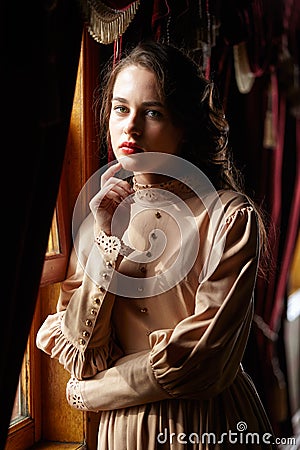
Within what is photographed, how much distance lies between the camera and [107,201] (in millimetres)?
1340

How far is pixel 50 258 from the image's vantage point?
1.46 m

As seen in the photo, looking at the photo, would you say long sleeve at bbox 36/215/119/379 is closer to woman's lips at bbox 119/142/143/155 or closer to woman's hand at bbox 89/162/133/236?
woman's hand at bbox 89/162/133/236

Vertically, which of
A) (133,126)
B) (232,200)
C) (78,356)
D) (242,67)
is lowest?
(78,356)

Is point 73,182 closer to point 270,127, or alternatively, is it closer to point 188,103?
point 188,103

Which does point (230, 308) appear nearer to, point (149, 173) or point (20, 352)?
point (149, 173)

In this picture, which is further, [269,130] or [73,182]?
[269,130]

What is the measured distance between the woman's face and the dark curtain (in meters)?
0.30

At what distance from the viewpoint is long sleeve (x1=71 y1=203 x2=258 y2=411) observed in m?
1.25

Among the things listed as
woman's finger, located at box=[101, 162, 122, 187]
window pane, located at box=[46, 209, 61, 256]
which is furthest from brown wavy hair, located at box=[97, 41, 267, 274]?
window pane, located at box=[46, 209, 61, 256]

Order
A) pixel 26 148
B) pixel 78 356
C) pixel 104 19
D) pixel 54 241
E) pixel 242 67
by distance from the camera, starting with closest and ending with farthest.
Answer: pixel 26 148 → pixel 104 19 → pixel 78 356 → pixel 54 241 → pixel 242 67

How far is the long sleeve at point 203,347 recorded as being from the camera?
1.25 meters

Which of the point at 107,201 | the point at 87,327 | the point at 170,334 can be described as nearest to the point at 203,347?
the point at 170,334

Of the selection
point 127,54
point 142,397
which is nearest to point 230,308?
point 142,397

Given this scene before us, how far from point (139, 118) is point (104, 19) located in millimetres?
203
